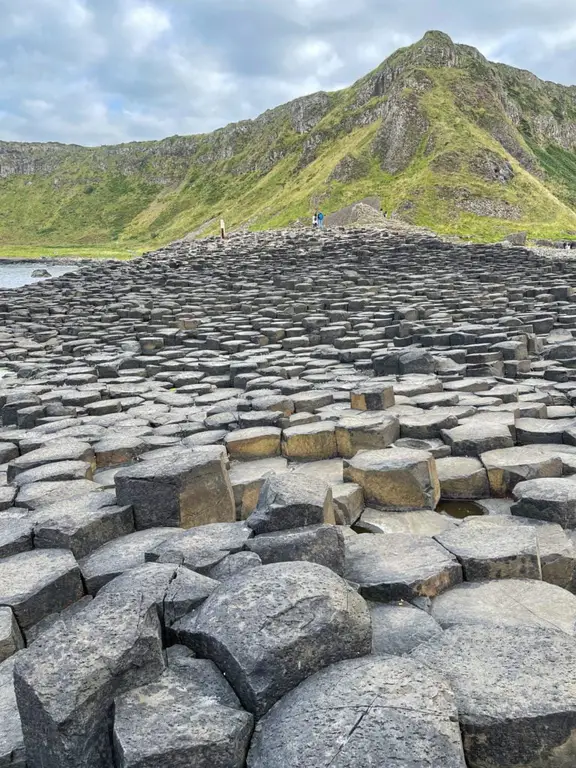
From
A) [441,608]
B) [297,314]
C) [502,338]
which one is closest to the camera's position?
[441,608]

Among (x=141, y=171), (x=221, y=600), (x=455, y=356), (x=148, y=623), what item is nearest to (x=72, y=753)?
(x=148, y=623)

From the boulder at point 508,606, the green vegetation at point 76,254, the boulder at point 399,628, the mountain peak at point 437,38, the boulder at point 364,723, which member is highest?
the mountain peak at point 437,38

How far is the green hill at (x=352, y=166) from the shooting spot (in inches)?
1762

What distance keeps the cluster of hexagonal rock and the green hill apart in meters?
32.4

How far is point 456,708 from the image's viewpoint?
218 centimetres

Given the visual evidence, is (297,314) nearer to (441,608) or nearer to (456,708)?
(441,608)

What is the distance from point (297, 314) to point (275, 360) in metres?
4.43

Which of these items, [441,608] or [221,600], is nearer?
[221,600]

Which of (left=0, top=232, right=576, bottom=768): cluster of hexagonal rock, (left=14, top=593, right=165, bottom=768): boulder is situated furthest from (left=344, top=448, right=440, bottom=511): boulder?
(left=14, top=593, right=165, bottom=768): boulder

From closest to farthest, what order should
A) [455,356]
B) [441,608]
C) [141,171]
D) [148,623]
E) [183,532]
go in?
[148,623]
[441,608]
[183,532]
[455,356]
[141,171]

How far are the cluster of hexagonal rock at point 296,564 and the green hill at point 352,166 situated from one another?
106 feet

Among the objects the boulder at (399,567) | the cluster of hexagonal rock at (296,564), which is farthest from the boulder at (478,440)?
the boulder at (399,567)

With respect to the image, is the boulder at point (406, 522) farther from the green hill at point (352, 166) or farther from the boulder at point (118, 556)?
the green hill at point (352, 166)

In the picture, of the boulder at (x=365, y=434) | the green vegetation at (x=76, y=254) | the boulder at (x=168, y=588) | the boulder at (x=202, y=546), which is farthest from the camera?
the green vegetation at (x=76, y=254)
